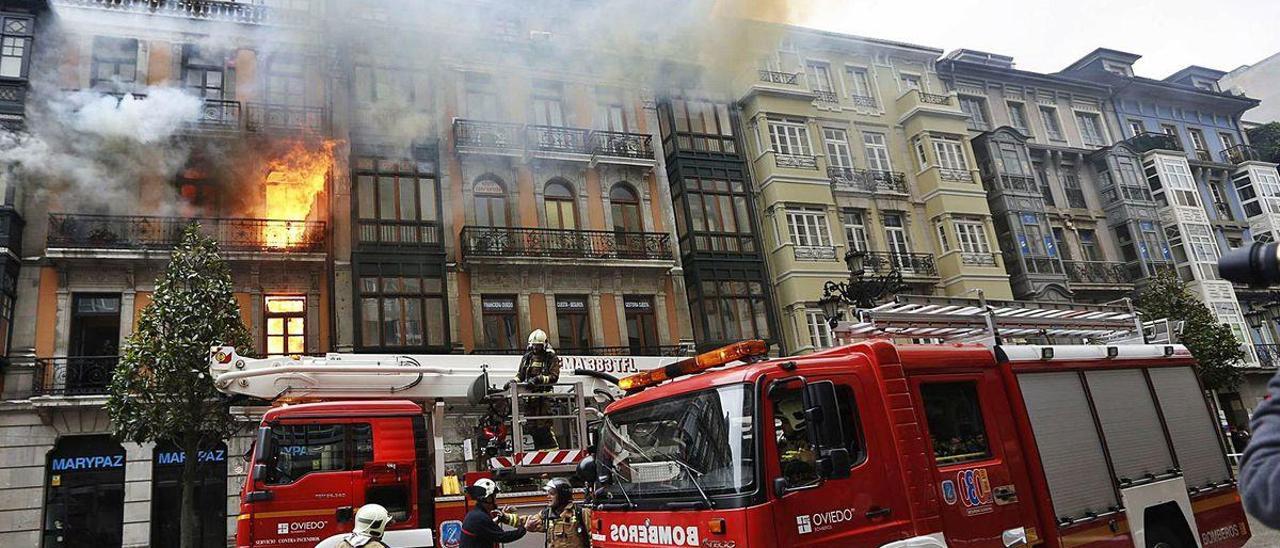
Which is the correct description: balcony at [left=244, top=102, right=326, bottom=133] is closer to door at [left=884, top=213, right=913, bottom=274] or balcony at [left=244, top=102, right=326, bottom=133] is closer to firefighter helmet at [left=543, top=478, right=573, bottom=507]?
firefighter helmet at [left=543, top=478, right=573, bottom=507]

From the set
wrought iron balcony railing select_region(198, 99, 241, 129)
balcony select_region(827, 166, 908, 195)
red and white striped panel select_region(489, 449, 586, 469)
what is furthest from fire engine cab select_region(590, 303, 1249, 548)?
balcony select_region(827, 166, 908, 195)

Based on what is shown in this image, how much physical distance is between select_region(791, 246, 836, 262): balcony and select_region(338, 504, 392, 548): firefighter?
21.0 metres

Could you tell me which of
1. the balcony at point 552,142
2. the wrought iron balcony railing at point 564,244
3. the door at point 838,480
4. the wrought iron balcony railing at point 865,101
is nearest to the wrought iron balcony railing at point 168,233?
the wrought iron balcony railing at point 564,244

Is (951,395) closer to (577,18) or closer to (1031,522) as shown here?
(1031,522)

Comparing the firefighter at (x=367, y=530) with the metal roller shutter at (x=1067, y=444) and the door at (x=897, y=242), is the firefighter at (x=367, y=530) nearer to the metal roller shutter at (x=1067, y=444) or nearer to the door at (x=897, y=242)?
the metal roller shutter at (x=1067, y=444)

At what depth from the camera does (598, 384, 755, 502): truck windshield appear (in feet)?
19.5

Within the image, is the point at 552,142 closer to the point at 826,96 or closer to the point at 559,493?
the point at 826,96

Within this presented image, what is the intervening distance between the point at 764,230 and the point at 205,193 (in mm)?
17358

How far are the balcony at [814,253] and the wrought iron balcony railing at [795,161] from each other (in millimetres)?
3180

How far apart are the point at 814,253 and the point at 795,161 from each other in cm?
366

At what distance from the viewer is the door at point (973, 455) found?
22.1 ft

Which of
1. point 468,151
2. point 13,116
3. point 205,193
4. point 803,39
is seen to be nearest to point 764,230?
point 803,39

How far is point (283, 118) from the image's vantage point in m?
20.7

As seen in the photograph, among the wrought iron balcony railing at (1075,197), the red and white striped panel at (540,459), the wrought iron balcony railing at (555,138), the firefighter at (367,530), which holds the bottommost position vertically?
the firefighter at (367,530)
